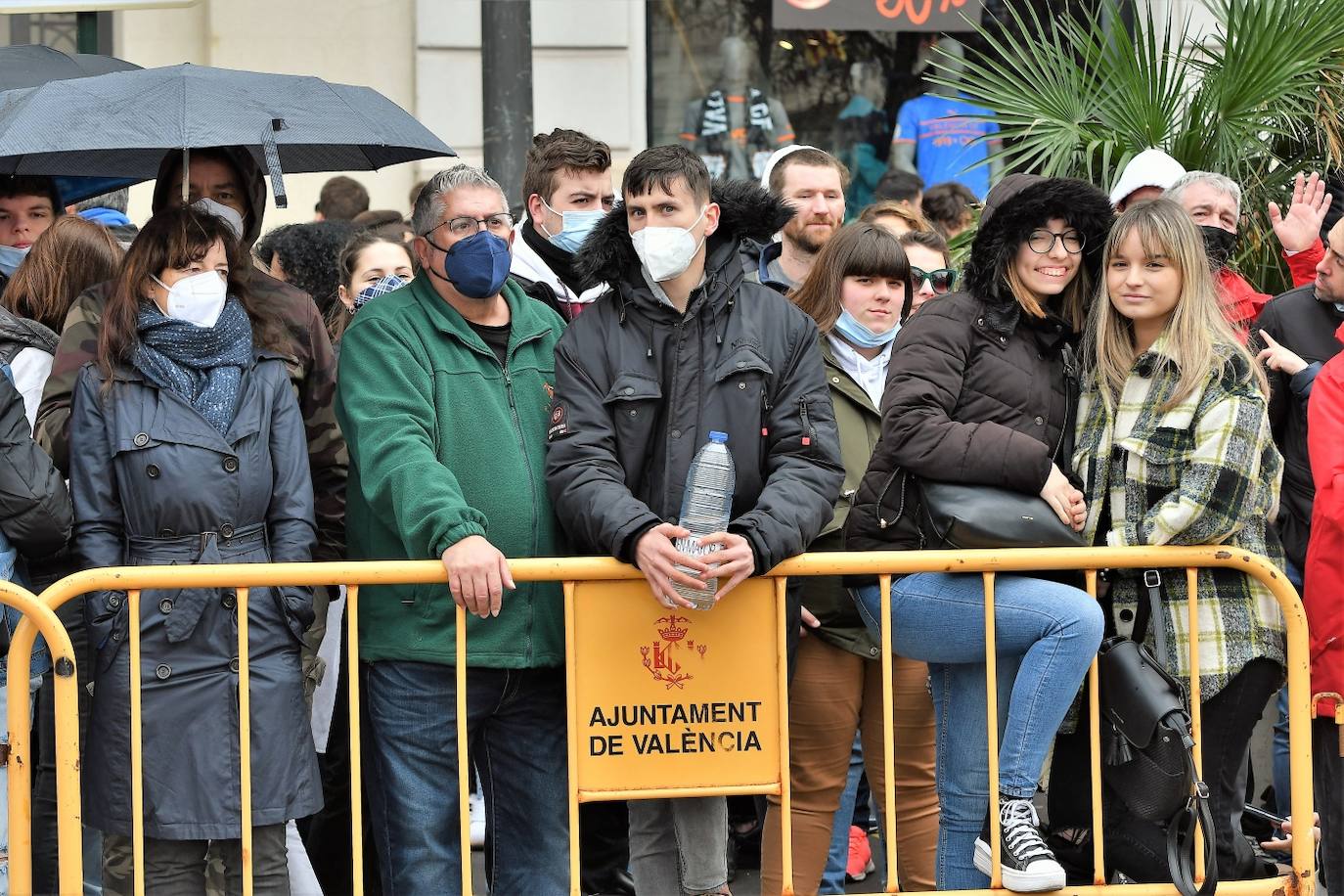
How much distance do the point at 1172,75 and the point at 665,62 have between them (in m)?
4.83

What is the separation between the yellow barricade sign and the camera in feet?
14.1

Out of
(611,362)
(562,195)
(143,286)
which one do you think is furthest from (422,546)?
(562,195)

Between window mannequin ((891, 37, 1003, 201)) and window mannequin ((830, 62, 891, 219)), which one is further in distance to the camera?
window mannequin ((830, 62, 891, 219))

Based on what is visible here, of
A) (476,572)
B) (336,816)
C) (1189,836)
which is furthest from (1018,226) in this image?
(336,816)

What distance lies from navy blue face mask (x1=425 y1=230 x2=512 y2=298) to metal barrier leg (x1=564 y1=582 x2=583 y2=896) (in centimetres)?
82

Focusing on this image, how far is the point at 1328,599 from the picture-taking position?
476 centimetres

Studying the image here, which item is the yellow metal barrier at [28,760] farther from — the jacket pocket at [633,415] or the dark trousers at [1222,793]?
the dark trousers at [1222,793]

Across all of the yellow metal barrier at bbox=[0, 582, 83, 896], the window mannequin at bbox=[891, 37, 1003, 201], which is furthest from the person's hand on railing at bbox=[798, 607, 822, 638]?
the window mannequin at bbox=[891, 37, 1003, 201]

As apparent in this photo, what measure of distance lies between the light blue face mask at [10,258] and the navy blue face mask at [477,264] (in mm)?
1819

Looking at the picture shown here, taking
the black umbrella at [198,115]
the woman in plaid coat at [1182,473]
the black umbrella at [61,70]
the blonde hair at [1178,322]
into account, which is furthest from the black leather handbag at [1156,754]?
the black umbrella at [61,70]

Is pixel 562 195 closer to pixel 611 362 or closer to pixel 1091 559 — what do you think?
pixel 611 362

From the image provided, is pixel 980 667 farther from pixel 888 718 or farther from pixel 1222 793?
pixel 1222 793

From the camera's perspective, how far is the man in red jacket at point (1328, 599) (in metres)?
4.73

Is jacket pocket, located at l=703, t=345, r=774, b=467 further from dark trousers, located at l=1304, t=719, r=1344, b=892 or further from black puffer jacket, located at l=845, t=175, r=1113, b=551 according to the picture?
dark trousers, located at l=1304, t=719, r=1344, b=892
